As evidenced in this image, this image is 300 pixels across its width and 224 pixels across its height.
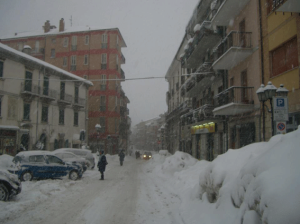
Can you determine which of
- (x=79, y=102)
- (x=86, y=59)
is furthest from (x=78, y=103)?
(x=86, y=59)

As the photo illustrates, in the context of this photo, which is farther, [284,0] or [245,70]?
[245,70]

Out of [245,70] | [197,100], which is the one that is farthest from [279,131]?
[197,100]

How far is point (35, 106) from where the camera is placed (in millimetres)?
29234

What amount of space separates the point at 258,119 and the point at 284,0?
6.24m

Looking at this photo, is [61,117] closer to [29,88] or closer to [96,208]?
[29,88]

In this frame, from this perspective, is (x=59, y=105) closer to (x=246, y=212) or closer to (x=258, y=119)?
(x=258, y=119)

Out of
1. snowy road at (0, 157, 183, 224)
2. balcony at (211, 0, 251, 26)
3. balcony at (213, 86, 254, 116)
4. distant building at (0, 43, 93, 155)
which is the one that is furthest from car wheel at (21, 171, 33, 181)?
balcony at (211, 0, 251, 26)

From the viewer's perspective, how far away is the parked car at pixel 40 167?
44.9 ft

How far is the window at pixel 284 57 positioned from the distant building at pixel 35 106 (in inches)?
623

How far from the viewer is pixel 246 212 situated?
4.22 m

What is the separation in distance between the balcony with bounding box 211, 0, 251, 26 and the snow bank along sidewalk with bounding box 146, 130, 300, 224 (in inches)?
467

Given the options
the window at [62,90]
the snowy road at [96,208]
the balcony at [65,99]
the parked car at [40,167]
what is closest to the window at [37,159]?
A: the parked car at [40,167]

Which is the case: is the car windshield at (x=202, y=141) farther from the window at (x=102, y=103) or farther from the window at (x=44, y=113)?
the window at (x=102, y=103)

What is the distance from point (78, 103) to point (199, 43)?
70.0ft
